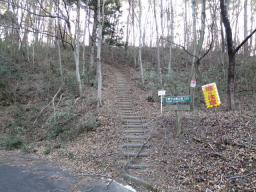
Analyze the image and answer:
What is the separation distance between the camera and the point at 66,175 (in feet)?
18.0

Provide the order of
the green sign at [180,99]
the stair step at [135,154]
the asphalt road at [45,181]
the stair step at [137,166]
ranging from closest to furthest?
the asphalt road at [45,181] < the stair step at [137,166] < the stair step at [135,154] < the green sign at [180,99]

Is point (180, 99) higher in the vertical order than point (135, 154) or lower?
higher

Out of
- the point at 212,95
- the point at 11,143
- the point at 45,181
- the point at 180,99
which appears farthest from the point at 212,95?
the point at 11,143

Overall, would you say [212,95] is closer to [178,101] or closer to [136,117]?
[178,101]

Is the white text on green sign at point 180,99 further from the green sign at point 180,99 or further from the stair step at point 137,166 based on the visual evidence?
the stair step at point 137,166

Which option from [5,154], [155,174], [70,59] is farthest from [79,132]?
[70,59]

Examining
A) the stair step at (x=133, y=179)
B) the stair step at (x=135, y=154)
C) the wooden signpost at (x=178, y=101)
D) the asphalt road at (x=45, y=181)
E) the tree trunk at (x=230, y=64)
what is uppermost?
the tree trunk at (x=230, y=64)

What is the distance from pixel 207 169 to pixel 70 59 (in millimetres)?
18134

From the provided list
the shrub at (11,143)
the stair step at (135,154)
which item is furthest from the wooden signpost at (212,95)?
the shrub at (11,143)

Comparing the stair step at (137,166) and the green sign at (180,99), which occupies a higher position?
the green sign at (180,99)

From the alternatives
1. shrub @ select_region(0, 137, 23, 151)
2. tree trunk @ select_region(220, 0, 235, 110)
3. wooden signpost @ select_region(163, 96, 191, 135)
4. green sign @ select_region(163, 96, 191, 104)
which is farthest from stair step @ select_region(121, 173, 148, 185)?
shrub @ select_region(0, 137, 23, 151)

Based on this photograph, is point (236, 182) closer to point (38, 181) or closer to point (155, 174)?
point (155, 174)

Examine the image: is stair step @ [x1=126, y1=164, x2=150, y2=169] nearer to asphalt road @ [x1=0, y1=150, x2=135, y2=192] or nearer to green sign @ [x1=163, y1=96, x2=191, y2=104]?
asphalt road @ [x1=0, y1=150, x2=135, y2=192]

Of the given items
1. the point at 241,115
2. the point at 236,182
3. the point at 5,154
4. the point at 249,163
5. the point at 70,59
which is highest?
the point at 70,59
